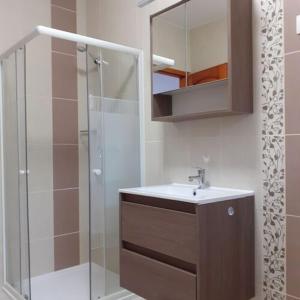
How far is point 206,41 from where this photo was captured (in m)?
1.73

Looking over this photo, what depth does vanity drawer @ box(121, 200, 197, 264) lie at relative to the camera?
142 cm

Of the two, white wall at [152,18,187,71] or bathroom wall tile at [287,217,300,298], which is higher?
white wall at [152,18,187,71]

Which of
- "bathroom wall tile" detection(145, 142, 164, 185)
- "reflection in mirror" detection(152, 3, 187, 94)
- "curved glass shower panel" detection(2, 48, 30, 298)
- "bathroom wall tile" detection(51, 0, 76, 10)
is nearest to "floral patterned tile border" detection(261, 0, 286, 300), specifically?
"reflection in mirror" detection(152, 3, 187, 94)

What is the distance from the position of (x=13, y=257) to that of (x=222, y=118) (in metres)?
1.79

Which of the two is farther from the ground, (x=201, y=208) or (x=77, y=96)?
(x=77, y=96)

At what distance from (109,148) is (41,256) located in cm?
113

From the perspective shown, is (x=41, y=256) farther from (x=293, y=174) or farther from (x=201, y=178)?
(x=293, y=174)

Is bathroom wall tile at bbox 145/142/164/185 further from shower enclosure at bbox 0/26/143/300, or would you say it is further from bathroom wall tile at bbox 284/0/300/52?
bathroom wall tile at bbox 284/0/300/52

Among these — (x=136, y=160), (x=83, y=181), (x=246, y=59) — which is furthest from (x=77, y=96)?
(x=246, y=59)

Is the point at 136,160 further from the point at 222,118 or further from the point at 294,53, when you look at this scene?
the point at 294,53

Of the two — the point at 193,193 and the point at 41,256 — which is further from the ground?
the point at 193,193

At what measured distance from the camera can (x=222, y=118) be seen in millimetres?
1743

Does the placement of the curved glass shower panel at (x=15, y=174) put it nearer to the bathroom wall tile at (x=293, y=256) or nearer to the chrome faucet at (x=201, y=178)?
the chrome faucet at (x=201, y=178)

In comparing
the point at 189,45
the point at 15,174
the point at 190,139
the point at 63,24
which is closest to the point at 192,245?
the point at 190,139
